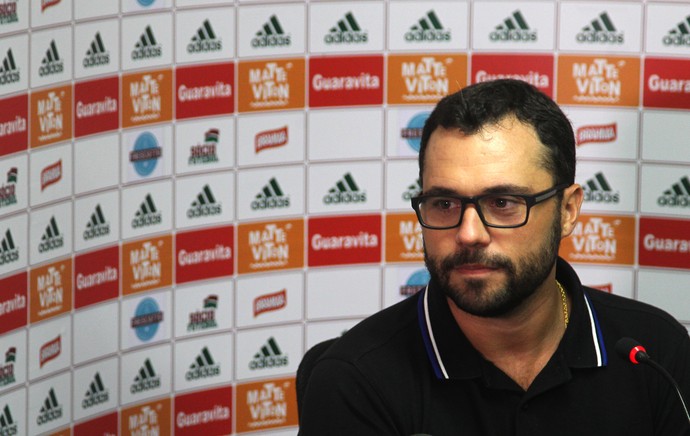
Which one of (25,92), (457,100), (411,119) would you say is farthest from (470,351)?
(411,119)

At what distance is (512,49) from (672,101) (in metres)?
0.59

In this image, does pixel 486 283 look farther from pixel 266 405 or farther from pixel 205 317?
pixel 266 405

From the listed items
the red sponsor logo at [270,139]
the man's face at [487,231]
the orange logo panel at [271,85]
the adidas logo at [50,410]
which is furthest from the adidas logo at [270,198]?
the man's face at [487,231]

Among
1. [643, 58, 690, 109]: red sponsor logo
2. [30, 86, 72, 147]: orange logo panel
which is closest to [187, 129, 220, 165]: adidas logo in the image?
[30, 86, 72, 147]: orange logo panel

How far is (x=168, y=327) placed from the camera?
382cm

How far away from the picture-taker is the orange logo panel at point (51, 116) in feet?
11.0

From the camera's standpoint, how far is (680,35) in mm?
3959

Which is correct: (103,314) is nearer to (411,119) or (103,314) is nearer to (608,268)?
(411,119)

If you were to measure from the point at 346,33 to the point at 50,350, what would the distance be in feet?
4.86

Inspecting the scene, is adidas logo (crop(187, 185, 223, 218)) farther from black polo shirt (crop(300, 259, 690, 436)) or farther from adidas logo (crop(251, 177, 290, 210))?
black polo shirt (crop(300, 259, 690, 436))

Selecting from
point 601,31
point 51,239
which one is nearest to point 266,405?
point 51,239

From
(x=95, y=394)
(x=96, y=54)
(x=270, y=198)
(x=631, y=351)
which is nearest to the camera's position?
(x=631, y=351)

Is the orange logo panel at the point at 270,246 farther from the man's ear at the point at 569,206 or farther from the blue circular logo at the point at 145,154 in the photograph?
the man's ear at the point at 569,206

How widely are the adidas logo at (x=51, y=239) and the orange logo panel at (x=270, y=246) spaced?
684 mm
